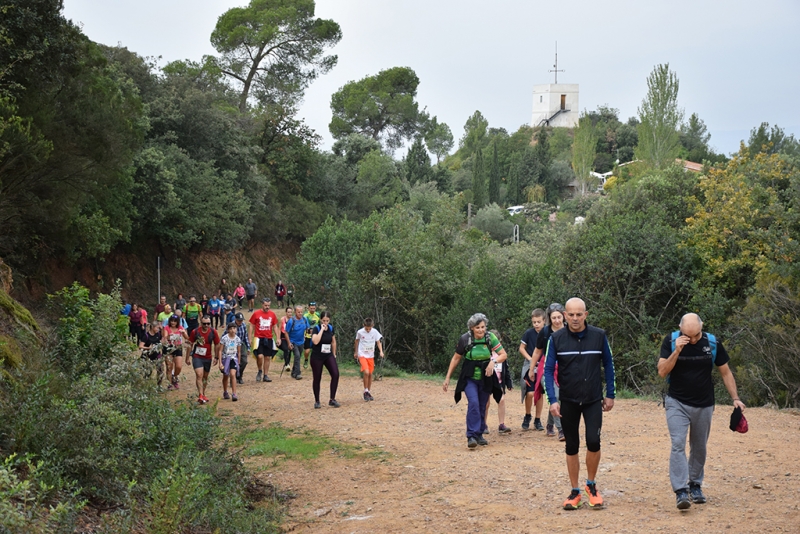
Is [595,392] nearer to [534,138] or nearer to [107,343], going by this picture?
[107,343]

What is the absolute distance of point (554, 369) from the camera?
24.9ft

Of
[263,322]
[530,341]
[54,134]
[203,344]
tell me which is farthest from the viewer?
[54,134]

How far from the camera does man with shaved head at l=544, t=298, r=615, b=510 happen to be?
7266 mm

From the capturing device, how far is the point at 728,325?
20469 mm

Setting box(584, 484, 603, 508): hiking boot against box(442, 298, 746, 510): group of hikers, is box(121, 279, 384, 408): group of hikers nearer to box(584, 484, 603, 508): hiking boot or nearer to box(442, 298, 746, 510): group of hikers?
box(442, 298, 746, 510): group of hikers

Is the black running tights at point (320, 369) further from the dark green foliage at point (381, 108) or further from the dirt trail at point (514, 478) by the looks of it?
the dark green foliage at point (381, 108)

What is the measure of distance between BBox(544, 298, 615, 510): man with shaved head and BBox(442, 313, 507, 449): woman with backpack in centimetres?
323

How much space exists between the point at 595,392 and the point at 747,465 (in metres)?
3.31

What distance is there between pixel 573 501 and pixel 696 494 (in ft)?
3.74

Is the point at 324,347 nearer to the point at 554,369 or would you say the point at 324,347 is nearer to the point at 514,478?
the point at 514,478

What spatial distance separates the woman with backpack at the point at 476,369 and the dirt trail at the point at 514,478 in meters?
0.35

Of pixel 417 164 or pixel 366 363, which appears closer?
pixel 366 363

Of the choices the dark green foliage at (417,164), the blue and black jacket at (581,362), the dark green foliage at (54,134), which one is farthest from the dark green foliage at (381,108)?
the blue and black jacket at (581,362)

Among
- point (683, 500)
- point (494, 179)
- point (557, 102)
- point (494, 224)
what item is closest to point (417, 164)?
point (494, 224)
